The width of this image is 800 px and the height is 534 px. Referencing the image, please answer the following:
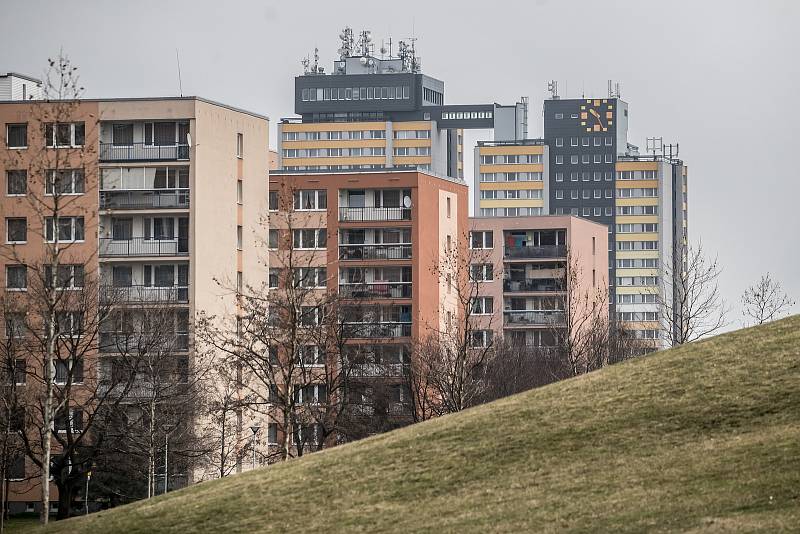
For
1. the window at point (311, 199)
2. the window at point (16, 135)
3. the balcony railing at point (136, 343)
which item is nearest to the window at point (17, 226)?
the window at point (16, 135)

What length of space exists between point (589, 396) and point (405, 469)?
522cm

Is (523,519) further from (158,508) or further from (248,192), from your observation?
(248,192)

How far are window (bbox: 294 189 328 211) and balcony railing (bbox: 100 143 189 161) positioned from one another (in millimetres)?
21440

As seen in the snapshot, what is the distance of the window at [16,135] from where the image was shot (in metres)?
85.2

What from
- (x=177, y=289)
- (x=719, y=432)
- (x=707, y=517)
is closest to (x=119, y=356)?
(x=177, y=289)

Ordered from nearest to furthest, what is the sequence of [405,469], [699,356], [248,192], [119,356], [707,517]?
[707,517] < [405,469] < [699,356] < [119,356] < [248,192]

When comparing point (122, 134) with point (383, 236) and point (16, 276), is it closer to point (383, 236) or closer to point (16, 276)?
point (16, 276)

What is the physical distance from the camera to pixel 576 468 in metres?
30.3

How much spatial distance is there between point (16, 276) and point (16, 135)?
770cm

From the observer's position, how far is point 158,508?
1373 inches

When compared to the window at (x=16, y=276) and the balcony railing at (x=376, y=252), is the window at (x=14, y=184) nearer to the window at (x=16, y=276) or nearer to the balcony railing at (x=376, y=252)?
the window at (x=16, y=276)

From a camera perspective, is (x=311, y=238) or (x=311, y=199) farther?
(x=311, y=199)

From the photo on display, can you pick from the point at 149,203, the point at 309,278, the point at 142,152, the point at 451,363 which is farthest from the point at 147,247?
the point at 451,363

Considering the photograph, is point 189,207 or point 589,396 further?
point 189,207
